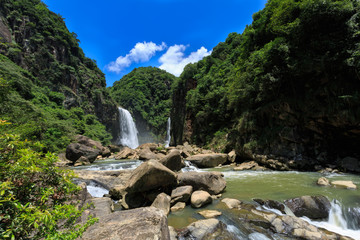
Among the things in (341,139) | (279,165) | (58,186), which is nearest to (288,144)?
(279,165)

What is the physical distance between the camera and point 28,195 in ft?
5.82

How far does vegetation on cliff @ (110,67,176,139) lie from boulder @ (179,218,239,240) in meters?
53.7

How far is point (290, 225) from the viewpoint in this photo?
443 cm

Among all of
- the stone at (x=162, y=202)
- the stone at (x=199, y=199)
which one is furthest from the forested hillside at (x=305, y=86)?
the stone at (x=162, y=202)

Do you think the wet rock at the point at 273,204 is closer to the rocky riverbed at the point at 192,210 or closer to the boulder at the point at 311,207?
the rocky riverbed at the point at 192,210

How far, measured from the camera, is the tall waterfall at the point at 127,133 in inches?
1839

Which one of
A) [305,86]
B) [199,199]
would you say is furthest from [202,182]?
[305,86]

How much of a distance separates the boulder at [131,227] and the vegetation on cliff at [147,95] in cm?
5483

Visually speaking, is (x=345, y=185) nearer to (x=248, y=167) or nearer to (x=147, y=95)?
(x=248, y=167)

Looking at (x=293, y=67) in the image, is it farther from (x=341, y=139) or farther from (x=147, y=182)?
(x=147, y=182)

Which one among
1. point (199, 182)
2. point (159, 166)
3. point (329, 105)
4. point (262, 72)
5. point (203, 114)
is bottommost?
point (199, 182)

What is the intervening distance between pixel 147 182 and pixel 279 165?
10032 mm

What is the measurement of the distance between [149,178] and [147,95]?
6327 cm

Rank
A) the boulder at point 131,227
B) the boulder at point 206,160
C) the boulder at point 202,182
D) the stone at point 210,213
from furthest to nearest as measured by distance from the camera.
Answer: the boulder at point 206,160
the boulder at point 202,182
the stone at point 210,213
the boulder at point 131,227
